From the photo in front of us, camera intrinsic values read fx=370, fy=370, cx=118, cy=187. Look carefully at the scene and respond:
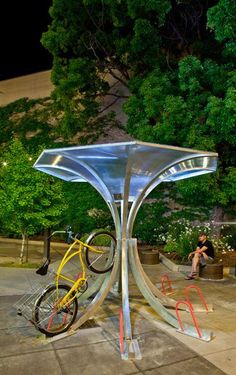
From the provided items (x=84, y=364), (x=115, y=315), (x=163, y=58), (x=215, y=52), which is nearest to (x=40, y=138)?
(x=163, y=58)

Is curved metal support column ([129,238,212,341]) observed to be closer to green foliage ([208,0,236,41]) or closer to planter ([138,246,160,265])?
planter ([138,246,160,265])

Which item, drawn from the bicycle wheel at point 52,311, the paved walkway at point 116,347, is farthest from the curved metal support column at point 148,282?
the bicycle wheel at point 52,311

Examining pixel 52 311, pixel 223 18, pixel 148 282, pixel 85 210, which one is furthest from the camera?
pixel 85 210

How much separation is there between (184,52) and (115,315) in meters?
10.7

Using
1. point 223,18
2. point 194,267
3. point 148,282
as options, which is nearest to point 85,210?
point 194,267

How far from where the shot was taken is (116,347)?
504 centimetres

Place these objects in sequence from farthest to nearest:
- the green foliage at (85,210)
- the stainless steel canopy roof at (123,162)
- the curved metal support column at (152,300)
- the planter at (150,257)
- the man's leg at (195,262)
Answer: the green foliage at (85,210), the planter at (150,257), the man's leg at (195,262), the curved metal support column at (152,300), the stainless steel canopy roof at (123,162)

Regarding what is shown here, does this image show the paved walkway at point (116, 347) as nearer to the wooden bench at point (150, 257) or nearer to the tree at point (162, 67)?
the wooden bench at point (150, 257)

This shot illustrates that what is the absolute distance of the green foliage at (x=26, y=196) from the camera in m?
10.1

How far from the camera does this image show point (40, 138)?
1778 cm

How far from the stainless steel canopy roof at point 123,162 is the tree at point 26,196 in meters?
3.04

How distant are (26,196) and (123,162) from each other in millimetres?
5071

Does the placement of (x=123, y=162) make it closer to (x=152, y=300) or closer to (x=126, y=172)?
(x=126, y=172)

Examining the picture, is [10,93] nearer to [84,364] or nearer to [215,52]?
[215,52]
